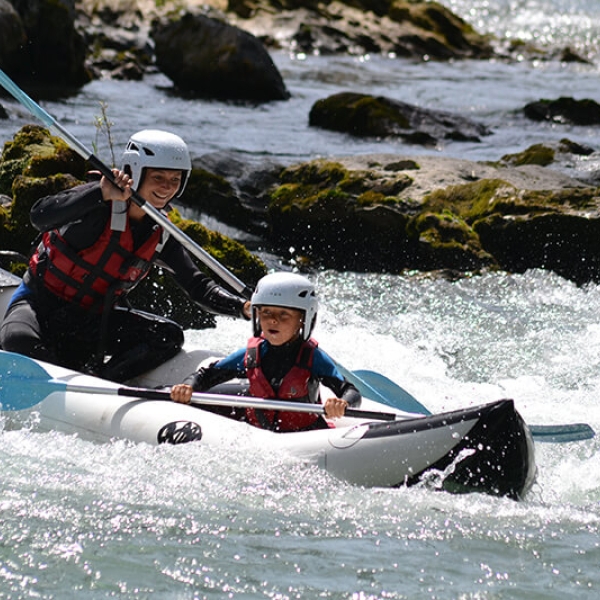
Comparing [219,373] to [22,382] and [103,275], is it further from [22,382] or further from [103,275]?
[22,382]

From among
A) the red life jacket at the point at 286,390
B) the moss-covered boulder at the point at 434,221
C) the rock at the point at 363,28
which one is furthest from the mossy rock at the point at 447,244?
the rock at the point at 363,28

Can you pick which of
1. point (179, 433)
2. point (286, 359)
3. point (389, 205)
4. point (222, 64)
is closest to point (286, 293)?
point (286, 359)

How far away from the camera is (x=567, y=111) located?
16516 mm

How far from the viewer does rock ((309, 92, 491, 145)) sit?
14781 mm

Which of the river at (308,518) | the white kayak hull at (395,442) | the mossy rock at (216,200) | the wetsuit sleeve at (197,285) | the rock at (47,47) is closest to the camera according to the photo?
the river at (308,518)

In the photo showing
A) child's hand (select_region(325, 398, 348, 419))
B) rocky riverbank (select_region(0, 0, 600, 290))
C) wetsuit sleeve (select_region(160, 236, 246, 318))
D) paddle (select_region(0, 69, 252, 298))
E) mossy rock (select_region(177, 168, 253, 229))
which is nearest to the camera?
child's hand (select_region(325, 398, 348, 419))

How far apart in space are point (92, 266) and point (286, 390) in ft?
4.19

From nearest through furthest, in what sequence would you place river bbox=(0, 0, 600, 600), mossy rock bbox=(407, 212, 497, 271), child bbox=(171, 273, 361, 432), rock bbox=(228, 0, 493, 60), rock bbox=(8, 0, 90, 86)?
river bbox=(0, 0, 600, 600) → child bbox=(171, 273, 361, 432) → mossy rock bbox=(407, 212, 497, 271) → rock bbox=(8, 0, 90, 86) → rock bbox=(228, 0, 493, 60)

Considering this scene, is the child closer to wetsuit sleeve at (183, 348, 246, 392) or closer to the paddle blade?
wetsuit sleeve at (183, 348, 246, 392)

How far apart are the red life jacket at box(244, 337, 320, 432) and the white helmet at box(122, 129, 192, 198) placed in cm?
111

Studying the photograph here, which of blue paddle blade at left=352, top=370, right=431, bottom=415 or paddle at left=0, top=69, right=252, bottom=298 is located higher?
paddle at left=0, top=69, right=252, bottom=298

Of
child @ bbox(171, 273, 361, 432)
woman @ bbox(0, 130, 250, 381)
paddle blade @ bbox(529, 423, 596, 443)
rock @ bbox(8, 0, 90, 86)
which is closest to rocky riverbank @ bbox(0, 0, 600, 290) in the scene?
woman @ bbox(0, 130, 250, 381)

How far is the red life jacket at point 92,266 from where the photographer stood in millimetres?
5602

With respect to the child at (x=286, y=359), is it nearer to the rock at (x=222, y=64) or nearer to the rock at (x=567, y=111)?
the rock at (x=567, y=111)
